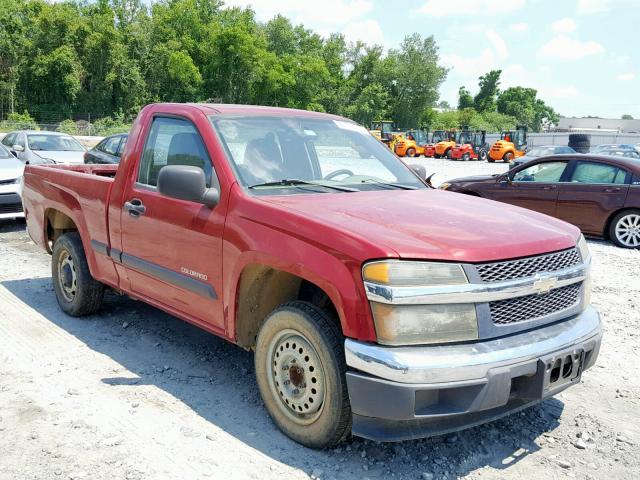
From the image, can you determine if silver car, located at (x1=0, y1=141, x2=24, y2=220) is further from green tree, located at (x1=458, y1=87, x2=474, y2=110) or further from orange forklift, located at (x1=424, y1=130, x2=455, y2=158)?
green tree, located at (x1=458, y1=87, x2=474, y2=110)

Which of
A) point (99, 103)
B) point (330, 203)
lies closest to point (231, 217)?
point (330, 203)

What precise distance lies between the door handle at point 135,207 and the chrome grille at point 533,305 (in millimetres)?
2602

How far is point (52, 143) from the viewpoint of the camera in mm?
15289

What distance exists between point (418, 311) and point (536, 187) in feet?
28.5

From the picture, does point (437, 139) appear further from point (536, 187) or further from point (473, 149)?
point (536, 187)

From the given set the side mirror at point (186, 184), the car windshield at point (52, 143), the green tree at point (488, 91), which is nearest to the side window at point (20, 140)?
the car windshield at point (52, 143)

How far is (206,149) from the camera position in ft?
13.3

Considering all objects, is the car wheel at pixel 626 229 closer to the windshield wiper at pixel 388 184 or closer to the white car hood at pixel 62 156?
the windshield wiper at pixel 388 184

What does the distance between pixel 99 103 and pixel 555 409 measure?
69904 mm

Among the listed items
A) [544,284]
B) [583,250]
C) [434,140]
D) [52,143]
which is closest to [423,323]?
[544,284]

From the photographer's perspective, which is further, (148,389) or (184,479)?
(148,389)

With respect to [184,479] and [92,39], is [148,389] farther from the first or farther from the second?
[92,39]

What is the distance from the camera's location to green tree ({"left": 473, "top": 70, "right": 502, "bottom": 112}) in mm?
121294

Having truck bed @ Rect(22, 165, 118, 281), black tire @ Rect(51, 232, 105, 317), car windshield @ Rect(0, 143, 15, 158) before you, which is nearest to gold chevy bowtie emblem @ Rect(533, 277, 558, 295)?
truck bed @ Rect(22, 165, 118, 281)
